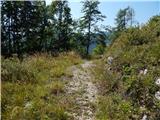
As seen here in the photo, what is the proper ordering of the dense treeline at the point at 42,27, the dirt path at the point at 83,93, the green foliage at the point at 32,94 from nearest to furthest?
1. the green foliage at the point at 32,94
2. the dirt path at the point at 83,93
3. the dense treeline at the point at 42,27

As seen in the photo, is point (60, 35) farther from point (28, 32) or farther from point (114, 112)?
point (114, 112)

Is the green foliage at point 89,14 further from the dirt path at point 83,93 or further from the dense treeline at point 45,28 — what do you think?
the dirt path at point 83,93

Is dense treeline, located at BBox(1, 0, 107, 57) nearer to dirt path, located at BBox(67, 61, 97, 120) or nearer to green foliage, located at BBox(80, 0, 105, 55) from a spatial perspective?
green foliage, located at BBox(80, 0, 105, 55)

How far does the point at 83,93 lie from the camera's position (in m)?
12.0

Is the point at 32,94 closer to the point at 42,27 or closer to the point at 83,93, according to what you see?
the point at 83,93

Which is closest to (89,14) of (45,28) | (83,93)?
(45,28)

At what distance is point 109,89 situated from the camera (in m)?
12.2

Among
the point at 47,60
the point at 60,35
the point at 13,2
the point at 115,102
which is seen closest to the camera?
the point at 115,102

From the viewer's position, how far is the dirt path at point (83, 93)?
9.91 metres

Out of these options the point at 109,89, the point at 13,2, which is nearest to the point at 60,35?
the point at 13,2

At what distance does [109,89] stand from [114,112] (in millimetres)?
2356

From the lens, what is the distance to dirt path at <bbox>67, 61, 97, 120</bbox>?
32.5 feet

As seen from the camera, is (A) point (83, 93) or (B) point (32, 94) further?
(A) point (83, 93)

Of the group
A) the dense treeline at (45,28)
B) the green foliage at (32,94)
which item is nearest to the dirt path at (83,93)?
the green foliage at (32,94)
